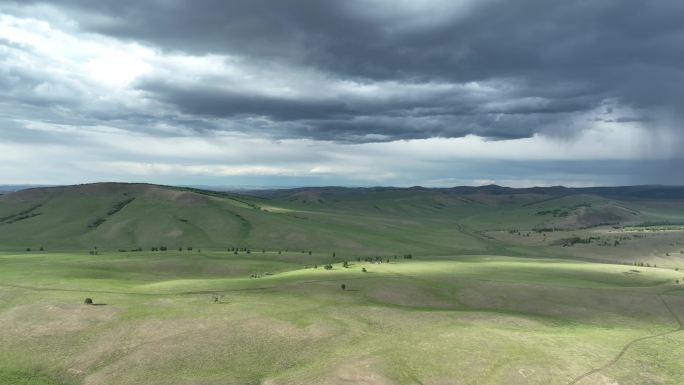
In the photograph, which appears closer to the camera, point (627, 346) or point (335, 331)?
point (627, 346)

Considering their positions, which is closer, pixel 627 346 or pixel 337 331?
pixel 627 346

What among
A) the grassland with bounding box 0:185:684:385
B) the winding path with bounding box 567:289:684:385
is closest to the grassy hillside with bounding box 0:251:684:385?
the grassland with bounding box 0:185:684:385

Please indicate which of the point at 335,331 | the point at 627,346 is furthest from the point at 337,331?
the point at 627,346

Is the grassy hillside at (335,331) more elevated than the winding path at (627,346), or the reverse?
the grassy hillside at (335,331)

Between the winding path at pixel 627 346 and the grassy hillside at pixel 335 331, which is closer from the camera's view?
the winding path at pixel 627 346

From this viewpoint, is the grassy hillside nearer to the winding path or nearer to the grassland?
the grassland

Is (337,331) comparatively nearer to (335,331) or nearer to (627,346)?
(335,331)

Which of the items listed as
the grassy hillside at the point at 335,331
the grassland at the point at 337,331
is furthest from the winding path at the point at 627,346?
the grassy hillside at the point at 335,331

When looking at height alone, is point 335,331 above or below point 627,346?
above

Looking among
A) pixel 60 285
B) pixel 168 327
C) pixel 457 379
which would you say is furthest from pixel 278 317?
pixel 60 285

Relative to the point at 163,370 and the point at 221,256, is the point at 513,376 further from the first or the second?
the point at 221,256

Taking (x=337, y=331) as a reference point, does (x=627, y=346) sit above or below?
below

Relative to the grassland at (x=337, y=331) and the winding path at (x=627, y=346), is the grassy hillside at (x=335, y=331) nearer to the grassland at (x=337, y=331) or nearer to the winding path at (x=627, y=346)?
the grassland at (x=337, y=331)
